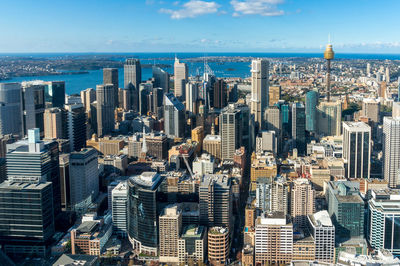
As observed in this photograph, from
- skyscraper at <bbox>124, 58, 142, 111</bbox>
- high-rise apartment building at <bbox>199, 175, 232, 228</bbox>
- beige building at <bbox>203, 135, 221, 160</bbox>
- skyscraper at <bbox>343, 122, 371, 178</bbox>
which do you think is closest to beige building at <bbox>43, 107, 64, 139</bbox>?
beige building at <bbox>203, 135, 221, 160</bbox>

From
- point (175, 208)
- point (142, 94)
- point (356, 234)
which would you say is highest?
point (142, 94)

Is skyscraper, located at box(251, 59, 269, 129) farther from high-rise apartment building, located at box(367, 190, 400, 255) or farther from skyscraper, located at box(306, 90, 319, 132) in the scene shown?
high-rise apartment building, located at box(367, 190, 400, 255)

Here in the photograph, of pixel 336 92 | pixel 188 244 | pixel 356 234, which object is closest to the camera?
pixel 188 244

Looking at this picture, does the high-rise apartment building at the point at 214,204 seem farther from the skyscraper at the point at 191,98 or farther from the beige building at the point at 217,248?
the skyscraper at the point at 191,98

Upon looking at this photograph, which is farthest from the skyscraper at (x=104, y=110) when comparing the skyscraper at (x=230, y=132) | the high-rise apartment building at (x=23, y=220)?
the high-rise apartment building at (x=23, y=220)

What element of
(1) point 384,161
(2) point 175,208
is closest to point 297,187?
(2) point 175,208

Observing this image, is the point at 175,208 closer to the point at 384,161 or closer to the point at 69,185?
the point at 69,185

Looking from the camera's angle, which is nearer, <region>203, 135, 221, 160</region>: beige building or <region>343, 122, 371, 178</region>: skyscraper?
<region>343, 122, 371, 178</region>: skyscraper

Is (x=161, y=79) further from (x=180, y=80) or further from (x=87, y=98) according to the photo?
(x=87, y=98)

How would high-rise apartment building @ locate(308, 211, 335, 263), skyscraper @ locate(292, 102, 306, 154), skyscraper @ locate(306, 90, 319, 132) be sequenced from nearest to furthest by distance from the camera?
high-rise apartment building @ locate(308, 211, 335, 263)
skyscraper @ locate(292, 102, 306, 154)
skyscraper @ locate(306, 90, 319, 132)
